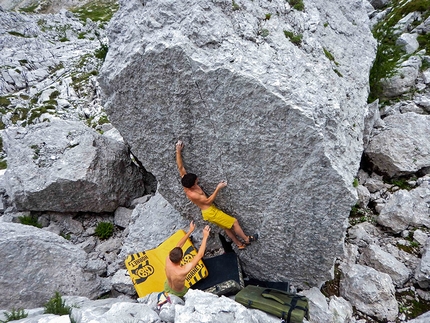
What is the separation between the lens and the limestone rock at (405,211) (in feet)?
24.8

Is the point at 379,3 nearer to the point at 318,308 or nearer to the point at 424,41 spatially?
the point at 424,41

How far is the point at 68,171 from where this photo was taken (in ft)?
30.1

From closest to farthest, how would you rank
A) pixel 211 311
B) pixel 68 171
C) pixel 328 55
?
1. pixel 211 311
2. pixel 328 55
3. pixel 68 171

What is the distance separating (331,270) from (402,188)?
158 inches

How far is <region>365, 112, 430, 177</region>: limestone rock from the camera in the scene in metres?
8.69

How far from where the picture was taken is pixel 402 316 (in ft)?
20.4

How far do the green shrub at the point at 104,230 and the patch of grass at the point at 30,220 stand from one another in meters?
2.08

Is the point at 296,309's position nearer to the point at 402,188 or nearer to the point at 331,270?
the point at 331,270

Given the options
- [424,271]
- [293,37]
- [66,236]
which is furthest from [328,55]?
[66,236]

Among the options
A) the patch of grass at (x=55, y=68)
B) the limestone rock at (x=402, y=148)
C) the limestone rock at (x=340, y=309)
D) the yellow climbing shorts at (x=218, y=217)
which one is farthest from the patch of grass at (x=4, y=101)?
the limestone rock at (x=340, y=309)

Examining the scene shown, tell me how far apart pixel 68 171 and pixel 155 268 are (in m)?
4.54

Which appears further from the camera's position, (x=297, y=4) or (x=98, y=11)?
(x=98, y=11)

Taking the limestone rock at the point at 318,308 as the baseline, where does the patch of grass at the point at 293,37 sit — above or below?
above

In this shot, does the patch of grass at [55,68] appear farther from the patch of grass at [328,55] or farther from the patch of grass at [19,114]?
the patch of grass at [328,55]
